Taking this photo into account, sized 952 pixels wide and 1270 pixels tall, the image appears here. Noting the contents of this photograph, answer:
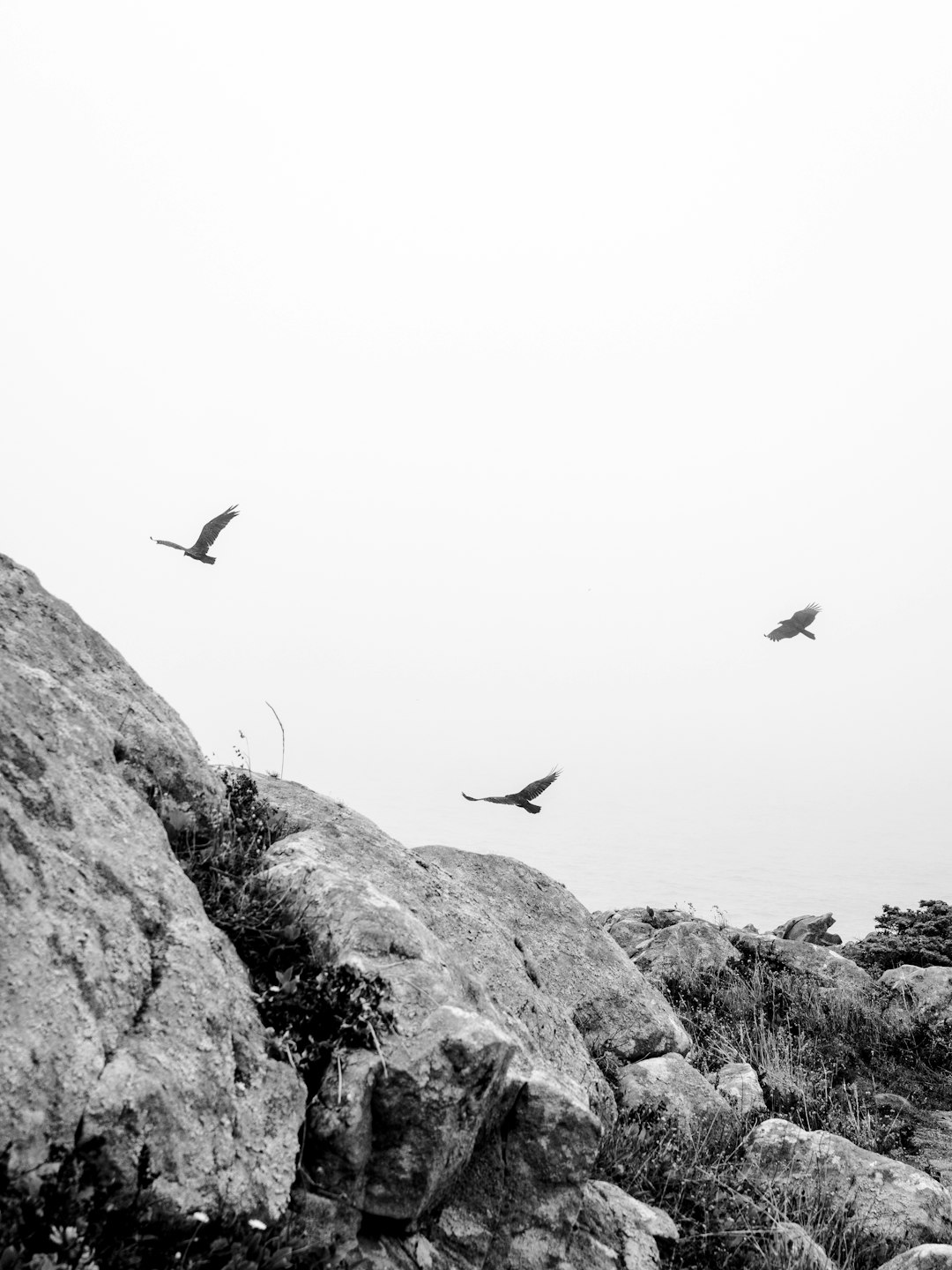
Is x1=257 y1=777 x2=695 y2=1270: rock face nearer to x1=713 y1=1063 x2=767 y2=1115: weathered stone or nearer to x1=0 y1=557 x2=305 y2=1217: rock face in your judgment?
x1=0 y1=557 x2=305 y2=1217: rock face

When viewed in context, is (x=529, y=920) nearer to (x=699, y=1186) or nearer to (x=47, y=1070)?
(x=699, y=1186)

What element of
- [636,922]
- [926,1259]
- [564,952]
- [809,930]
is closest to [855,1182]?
[926,1259]

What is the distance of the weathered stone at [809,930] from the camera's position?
19531 mm

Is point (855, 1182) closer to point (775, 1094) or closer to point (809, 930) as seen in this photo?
point (775, 1094)

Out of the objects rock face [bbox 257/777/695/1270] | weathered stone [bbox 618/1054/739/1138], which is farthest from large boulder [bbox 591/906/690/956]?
rock face [bbox 257/777/695/1270]

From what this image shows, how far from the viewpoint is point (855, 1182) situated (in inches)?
264

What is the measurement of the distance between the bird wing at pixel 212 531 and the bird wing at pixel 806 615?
1019 centimetres

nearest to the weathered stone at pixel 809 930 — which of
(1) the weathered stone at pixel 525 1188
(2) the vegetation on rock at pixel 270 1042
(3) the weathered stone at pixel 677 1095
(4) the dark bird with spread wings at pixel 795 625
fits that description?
(4) the dark bird with spread wings at pixel 795 625

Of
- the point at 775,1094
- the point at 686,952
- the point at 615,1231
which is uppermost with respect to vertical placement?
the point at 686,952

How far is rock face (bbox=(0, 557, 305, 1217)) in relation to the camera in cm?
332

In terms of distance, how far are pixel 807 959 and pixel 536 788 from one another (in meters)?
6.10

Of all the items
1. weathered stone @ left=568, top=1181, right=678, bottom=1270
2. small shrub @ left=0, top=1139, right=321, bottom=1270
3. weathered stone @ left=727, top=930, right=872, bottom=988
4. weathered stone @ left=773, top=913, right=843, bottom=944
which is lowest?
small shrub @ left=0, top=1139, right=321, bottom=1270

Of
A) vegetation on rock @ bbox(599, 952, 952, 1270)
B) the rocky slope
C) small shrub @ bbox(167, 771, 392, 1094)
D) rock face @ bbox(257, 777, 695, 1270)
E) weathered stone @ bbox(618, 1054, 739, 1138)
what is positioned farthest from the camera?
weathered stone @ bbox(618, 1054, 739, 1138)

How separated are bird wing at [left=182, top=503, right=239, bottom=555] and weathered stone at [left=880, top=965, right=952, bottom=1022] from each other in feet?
39.8
